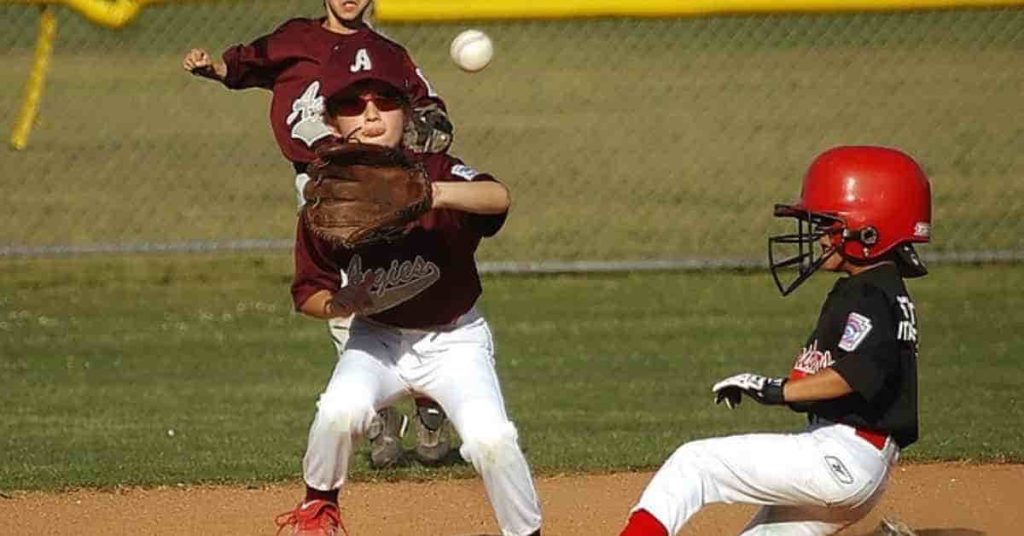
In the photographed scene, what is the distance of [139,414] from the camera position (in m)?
8.11

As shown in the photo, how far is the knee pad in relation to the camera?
16.2 ft

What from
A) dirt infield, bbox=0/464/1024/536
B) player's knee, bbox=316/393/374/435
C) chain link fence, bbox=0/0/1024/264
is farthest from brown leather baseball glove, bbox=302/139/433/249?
chain link fence, bbox=0/0/1024/264

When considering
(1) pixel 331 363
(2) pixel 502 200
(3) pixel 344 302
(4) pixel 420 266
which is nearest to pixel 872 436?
(2) pixel 502 200

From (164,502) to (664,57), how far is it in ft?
40.9

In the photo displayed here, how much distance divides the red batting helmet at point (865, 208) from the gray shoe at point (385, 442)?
2.57 metres

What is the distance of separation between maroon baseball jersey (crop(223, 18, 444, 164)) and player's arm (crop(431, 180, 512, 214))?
6.32 feet

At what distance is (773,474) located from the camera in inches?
185

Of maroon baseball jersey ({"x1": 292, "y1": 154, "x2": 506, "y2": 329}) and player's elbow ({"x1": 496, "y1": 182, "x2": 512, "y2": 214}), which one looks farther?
maroon baseball jersey ({"x1": 292, "y1": 154, "x2": 506, "y2": 329})

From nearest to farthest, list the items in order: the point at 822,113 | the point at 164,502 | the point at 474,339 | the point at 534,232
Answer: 1. the point at 474,339
2. the point at 164,502
3. the point at 534,232
4. the point at 822,113

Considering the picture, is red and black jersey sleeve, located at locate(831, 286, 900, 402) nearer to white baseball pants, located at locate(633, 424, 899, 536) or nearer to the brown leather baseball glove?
white baseball pants, located at locate(633, 424, 899, 536)

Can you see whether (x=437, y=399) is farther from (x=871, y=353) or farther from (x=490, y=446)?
(x=871, y=353)

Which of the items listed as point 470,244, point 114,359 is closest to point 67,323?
point 114,359

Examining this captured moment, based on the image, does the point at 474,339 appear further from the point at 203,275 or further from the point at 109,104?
the point at 109,104

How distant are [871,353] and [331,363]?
185 inches
